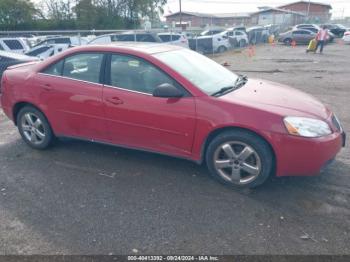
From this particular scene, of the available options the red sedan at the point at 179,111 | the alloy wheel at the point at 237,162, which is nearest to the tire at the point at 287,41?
the red sedan at the point at 179,111

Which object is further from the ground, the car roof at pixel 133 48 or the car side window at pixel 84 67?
the car roof at pixel 133 48

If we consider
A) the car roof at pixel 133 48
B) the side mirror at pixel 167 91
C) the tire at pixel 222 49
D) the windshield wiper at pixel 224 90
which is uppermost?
the car roof at pixel 133 48

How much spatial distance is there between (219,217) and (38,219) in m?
1.79

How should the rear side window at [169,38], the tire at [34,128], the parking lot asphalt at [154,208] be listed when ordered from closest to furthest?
the parking lot asphalt at [154,208] < the tire at [34,128] < the rear side window at [169,38]

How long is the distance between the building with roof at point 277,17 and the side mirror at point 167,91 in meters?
48.2

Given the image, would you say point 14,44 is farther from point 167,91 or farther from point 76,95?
point 167,91

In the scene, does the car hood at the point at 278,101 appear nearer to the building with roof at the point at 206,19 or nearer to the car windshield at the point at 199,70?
the car windshield at the point at 199,70

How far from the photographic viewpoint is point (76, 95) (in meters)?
4.04

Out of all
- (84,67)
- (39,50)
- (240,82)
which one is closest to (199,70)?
(240,82)

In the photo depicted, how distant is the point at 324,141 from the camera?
3.20 meters

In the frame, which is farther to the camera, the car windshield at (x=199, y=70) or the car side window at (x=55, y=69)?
the car side window at (x=55, y=69)

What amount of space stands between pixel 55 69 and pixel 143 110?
5.09 feet

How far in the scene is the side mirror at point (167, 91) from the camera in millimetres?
3453

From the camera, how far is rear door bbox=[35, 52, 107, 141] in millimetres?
3980
